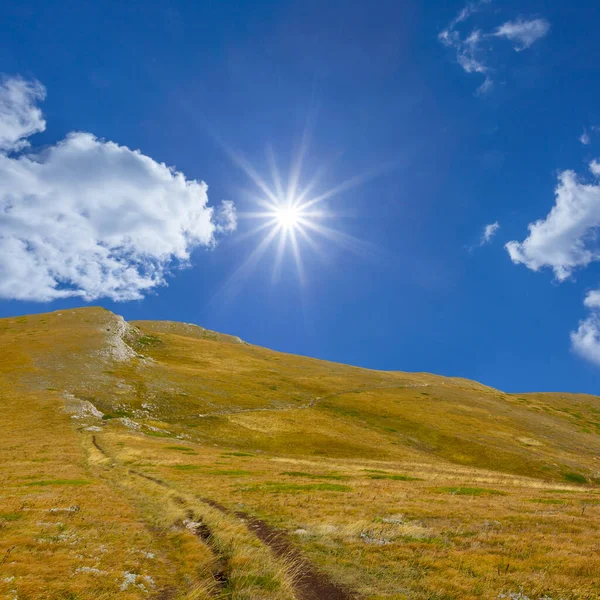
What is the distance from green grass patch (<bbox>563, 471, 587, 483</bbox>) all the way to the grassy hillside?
1.54ft

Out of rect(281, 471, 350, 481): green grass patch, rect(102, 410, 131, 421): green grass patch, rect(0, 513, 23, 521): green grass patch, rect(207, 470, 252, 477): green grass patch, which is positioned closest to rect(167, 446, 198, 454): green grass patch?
rect(207, 470, 252, 477): green grass patch

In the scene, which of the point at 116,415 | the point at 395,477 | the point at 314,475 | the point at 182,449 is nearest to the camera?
the point at 314,475

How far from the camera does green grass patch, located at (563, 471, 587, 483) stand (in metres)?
70.4

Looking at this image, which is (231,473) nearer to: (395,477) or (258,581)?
(395,477)

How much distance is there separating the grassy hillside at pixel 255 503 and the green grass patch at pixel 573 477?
0.47 meters

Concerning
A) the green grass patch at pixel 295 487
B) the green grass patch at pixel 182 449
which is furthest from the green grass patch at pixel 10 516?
the green grass patch at pixel 182 449

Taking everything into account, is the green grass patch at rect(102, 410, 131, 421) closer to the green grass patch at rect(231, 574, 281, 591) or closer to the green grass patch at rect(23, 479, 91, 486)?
the green grass patch at rect(23, 479, 91, 486)

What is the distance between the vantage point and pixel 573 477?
7162 cm

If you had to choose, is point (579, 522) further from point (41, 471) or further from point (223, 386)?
point (223, 386)

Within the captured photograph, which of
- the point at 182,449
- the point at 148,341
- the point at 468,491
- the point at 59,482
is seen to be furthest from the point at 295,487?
the point at 148,341

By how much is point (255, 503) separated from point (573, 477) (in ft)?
248

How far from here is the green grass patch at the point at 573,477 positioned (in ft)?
231

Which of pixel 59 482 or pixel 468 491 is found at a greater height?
pixel 468 491

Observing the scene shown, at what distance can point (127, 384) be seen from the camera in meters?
87.2
